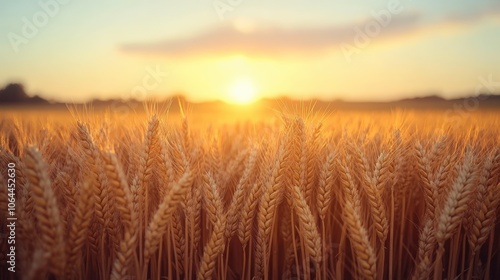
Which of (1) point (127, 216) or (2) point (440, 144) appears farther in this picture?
(2) point (440, 144)

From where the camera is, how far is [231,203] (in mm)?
1974

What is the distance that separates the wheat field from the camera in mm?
1498

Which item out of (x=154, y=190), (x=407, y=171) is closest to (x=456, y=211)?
(x=407, y=171)

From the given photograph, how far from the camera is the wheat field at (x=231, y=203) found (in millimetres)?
1498

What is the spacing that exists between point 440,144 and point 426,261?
888mm

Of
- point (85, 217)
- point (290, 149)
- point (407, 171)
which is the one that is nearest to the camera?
point (85, 217)

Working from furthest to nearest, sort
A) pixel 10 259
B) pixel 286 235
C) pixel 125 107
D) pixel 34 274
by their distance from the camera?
pixel 125 107 < pixel 286 235 < pixel 10 259 < pixel 34 274

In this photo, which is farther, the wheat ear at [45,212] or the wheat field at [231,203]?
the wheat field at [231,203]

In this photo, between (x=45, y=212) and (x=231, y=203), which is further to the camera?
(x=231, y=203)

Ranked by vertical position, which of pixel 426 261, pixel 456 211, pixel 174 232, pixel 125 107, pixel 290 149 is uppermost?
pixel 125 107

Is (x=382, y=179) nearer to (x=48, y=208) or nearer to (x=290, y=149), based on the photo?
(x=290, y=149)

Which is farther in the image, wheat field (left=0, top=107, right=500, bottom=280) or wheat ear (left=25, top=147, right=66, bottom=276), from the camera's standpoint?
wheat field (left=0, top=107, right=500, bottom=280)

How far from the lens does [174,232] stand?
6.57ft

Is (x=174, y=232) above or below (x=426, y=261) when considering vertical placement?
above
